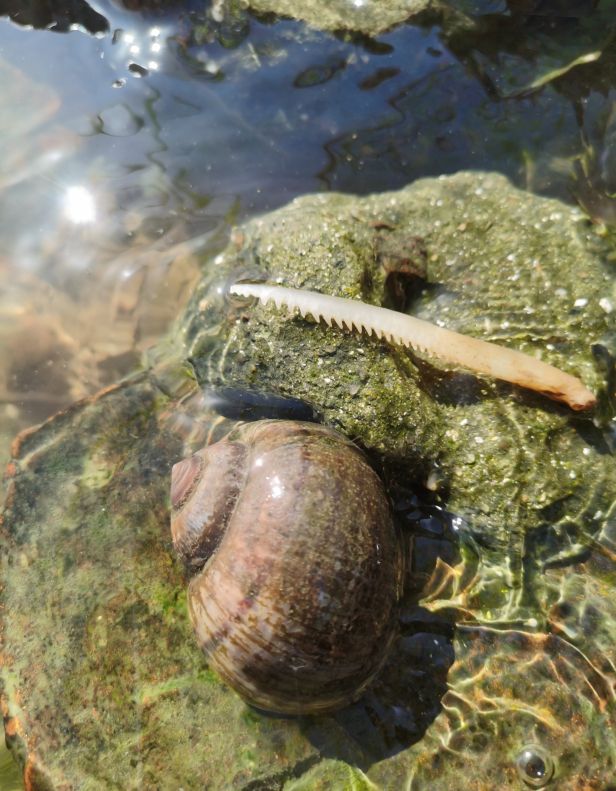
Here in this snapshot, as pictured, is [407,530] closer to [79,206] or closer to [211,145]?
[211,145]

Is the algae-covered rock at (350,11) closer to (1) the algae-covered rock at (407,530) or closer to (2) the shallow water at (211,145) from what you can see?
(2) the shallow water at (211,145)

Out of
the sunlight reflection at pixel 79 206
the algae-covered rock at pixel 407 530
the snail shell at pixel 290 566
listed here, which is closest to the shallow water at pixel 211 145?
Result: the sunlight reflection at pixel 79 206

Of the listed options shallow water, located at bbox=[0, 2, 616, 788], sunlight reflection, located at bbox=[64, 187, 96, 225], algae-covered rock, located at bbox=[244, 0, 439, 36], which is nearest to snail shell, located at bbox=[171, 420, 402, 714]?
shallow water, located at bbox=[0, 2, 616, 788]

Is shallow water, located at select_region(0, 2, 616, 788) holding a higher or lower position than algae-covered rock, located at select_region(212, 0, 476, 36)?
lower

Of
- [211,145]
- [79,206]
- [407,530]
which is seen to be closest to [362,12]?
[211,145]

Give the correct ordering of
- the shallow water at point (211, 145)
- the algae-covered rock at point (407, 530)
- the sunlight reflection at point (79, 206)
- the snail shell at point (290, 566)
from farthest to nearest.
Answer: the sunlight reflection at point (79, 206) → the shallow water at point (211, 145) → the algae-covered rock at point (407, 530) → the snail shell at point (290, 566)

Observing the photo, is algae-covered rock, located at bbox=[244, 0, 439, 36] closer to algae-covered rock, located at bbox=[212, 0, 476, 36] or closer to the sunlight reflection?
algae-covered rock, located at bbox=[212, 0, 476, 36]
